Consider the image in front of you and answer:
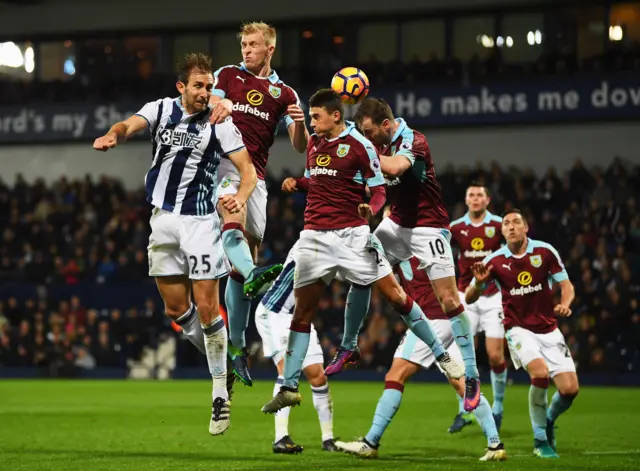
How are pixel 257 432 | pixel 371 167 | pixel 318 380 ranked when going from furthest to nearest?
pixel 257 432, pixel 318 380, pixel 371 167

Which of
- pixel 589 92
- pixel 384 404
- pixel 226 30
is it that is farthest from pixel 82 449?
pixel 226 30

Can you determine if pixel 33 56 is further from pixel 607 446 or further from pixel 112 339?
pixel 607 446

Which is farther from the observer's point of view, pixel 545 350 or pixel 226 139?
pixel 545 350

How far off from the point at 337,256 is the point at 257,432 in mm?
4609

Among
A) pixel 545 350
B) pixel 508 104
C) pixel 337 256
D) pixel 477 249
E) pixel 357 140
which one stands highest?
pixel 508 104

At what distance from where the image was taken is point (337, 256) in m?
8.67

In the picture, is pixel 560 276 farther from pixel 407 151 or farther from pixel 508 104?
pixel 508 104

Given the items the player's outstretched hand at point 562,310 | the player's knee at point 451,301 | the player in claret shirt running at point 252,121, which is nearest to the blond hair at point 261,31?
the player in claret shirt running at point 252,121

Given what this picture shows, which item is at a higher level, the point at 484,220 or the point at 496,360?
the point at 484,220

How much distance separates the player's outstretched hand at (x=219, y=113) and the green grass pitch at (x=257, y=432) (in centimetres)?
276

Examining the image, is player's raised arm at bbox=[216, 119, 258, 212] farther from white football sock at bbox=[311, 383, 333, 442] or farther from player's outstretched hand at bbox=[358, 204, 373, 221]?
white football sock at bbox=[311, 383, 333, 442]

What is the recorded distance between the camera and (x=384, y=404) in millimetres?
10117

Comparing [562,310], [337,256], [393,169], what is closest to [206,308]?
[337,256]

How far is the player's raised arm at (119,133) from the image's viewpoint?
25.0 ft
